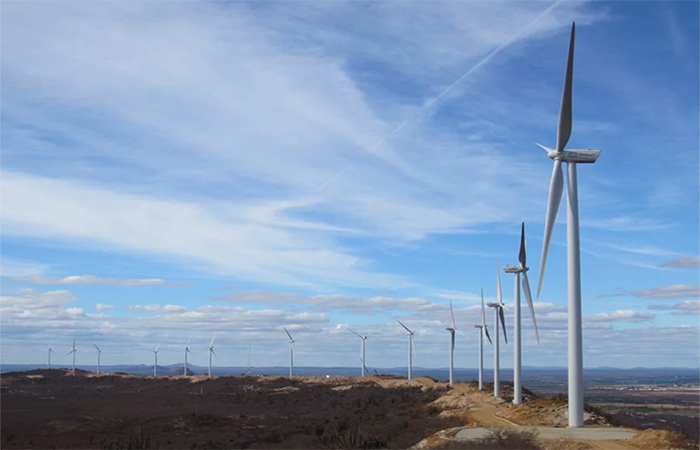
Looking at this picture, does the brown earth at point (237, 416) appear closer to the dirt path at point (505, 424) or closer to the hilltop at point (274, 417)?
the hilltop at point (274, 417)

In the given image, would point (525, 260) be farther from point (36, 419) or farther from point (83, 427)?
point (36, 419)

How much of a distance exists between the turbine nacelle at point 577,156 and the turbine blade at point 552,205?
0.33m

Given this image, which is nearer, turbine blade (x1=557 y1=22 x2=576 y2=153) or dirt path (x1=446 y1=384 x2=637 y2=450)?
dirt path (x1=446 y1=384 x2=637 y2=450)

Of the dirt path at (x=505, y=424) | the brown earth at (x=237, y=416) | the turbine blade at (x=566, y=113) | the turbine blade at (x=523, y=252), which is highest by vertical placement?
the turbine blade at (x=566, y=113)

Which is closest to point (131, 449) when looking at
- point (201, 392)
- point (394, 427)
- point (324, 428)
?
point (324, 428)

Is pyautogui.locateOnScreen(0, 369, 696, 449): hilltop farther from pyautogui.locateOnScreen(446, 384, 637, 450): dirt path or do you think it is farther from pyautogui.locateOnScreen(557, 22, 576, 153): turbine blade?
pyautogui.locateOnScreen(557, 22, 576, 153): turbine blade

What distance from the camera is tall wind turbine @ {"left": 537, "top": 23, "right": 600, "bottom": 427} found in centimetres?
3366

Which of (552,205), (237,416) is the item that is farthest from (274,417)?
(552,205)

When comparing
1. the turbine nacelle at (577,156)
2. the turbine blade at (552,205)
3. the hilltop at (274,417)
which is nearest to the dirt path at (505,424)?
the hilltop at (274,417)

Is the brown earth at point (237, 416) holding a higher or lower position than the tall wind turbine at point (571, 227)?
lower

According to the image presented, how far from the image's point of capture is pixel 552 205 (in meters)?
35.1

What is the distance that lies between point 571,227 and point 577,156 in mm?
3970

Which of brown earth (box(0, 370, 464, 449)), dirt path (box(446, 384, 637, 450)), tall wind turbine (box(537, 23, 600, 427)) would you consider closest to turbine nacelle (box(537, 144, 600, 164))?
tall wind turbine (box(537, 23, 600, 427))

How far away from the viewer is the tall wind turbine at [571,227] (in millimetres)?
33656
